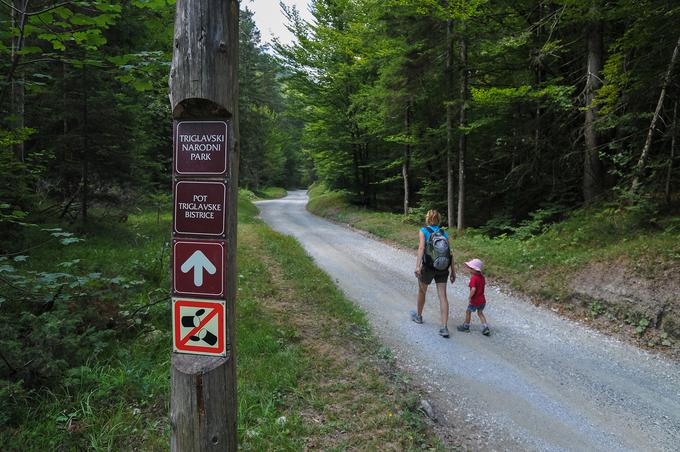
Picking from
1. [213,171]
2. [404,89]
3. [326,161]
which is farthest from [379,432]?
[326,161]

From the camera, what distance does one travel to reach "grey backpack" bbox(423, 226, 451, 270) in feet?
20.5

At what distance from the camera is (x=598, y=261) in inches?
307

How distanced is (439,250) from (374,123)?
1425cm

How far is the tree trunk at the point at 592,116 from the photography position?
1020cm

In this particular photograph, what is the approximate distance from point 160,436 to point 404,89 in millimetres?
14207

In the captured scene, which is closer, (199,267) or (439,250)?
(199,267)

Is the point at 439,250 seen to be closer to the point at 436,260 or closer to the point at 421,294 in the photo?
the point at 436,260

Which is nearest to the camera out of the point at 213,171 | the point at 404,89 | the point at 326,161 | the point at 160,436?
the point at 213,171

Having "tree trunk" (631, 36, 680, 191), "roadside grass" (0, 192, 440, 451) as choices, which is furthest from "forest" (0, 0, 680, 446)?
"roadside grass" (0, 192, 440, 451)

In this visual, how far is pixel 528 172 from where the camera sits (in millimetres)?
12477

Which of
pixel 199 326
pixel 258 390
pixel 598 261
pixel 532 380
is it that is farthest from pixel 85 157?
pixel 598 261

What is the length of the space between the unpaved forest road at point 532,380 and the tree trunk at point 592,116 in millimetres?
5165

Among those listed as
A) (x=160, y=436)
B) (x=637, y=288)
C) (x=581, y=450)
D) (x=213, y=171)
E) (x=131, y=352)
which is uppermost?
(x=213, y=171)

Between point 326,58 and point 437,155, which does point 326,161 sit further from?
point 437,155
